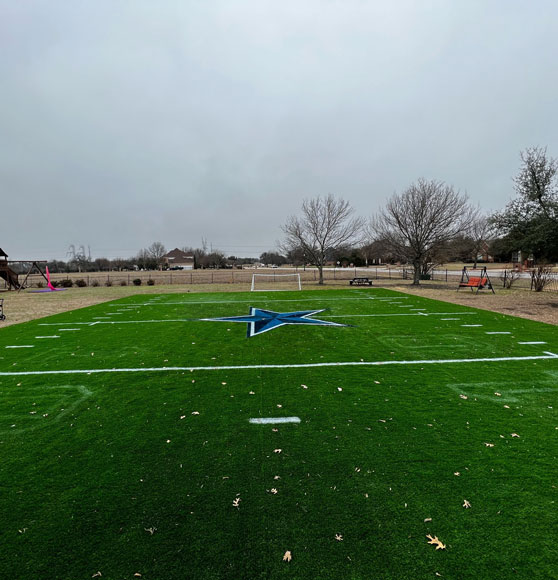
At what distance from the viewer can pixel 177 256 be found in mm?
127250

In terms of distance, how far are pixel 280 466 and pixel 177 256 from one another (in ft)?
429

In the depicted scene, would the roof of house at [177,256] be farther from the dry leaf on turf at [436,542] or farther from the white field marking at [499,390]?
the dry leaf on turf at [436,542]

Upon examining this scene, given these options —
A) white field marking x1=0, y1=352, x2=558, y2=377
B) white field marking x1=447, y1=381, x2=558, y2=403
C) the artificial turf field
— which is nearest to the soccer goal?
white field marking x1=0, y1=352, x2=558, y2=377

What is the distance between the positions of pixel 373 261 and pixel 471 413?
95.2m

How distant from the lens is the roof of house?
12144 centimetres

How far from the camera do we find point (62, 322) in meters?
11.6

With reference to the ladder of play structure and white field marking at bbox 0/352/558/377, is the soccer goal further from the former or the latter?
the ladder of play structure

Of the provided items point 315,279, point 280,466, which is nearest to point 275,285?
point 315,279

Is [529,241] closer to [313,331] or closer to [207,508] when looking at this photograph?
[313,331]

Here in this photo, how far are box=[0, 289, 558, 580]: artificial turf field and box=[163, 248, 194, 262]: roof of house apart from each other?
118403 mm

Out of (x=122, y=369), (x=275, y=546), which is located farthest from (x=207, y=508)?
(x=122, y=369)

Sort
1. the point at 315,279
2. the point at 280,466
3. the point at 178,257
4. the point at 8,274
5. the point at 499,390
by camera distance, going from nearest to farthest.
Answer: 1. the point at 280,466
2. the point at 499,390
3. the point at 8,274
4. the point at 315,279
5. the point at 178,257

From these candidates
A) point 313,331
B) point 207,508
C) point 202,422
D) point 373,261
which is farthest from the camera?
point 373,261

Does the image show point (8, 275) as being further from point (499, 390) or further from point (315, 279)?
point (499, 390)
